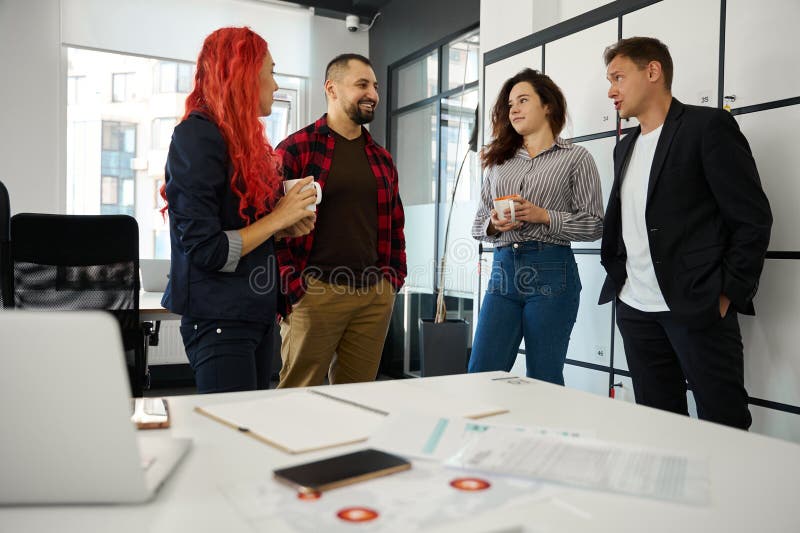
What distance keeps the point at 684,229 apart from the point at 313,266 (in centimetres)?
119

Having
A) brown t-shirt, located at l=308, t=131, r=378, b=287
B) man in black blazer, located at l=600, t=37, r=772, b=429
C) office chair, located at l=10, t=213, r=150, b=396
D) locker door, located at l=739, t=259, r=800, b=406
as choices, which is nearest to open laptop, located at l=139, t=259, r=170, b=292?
office chair, located at l=10, t=213, r=150, b=396

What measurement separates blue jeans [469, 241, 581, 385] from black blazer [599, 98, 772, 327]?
0.34m

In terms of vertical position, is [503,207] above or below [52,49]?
below

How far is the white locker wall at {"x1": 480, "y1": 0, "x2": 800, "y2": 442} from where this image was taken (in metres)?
2.07

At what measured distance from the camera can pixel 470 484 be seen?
73 cm

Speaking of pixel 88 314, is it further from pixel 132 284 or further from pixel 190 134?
pixel 132 284

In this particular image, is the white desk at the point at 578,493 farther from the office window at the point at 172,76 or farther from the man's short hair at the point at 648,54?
the office window at the point at 172,76

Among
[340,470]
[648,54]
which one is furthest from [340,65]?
[340,470]

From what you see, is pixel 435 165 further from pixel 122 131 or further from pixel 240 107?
pixel 240 107

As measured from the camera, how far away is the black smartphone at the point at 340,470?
0.70m

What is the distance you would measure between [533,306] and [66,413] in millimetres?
1892

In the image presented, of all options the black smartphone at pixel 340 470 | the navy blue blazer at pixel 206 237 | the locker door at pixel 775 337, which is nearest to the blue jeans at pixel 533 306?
the locker door at pixel 775 337

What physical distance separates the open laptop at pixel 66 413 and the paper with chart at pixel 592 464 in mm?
378

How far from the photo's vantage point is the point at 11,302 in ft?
7.59
